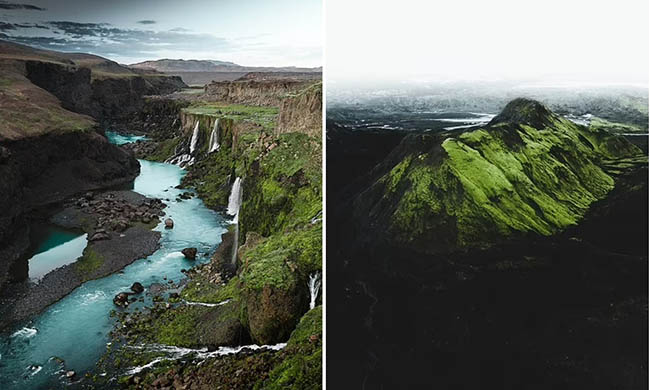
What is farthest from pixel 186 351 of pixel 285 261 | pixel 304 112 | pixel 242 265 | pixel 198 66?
pixel 198 66

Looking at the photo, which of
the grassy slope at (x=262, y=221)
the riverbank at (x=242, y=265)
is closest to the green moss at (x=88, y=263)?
the riverbank at (x=242, y=265)

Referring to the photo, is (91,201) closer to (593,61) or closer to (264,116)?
(264,116)

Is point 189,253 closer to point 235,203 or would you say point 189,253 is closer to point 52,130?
point 235,203

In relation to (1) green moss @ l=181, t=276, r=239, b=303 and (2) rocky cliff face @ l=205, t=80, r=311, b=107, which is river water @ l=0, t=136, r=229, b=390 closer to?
(1) green moss @ l=181, t=276, r=239, b=303

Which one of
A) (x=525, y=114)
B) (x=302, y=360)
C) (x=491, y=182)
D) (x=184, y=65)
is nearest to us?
(x=525, y=114)

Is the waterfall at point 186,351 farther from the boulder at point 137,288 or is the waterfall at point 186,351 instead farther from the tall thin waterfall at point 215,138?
the tall thin waterfall at point 215,138

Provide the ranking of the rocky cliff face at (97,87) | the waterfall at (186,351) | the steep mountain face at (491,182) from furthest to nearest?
1. the rocky cliff face at (97,87)
2. the waterfall at (186,351)
3. the steep mountain face at (491,182)
